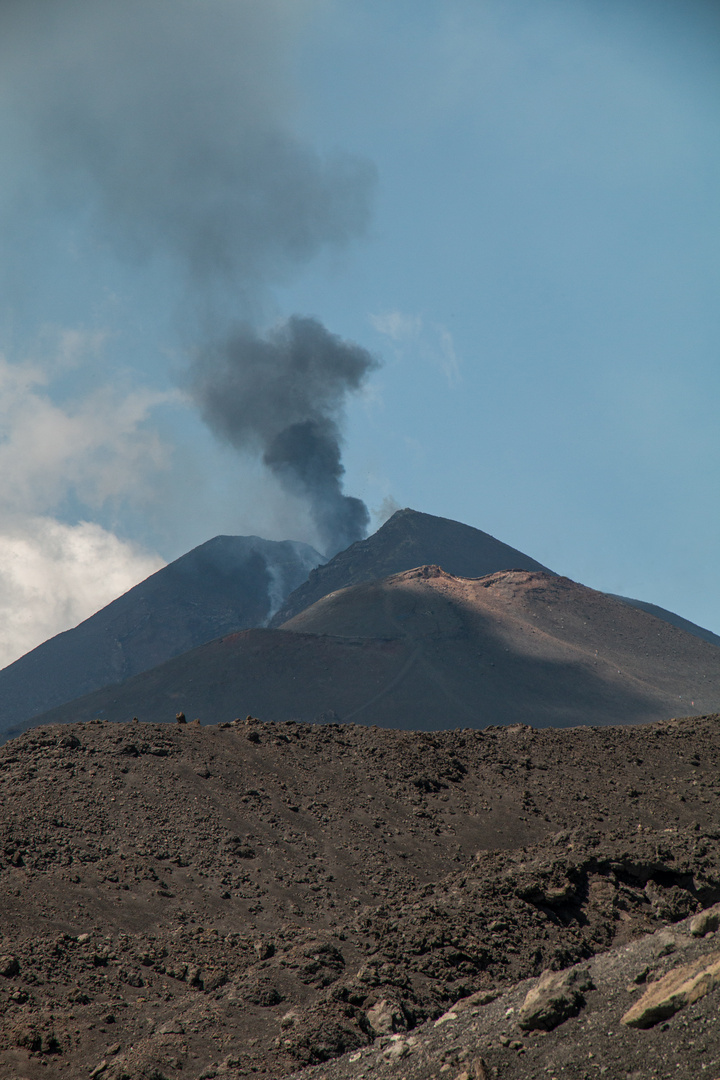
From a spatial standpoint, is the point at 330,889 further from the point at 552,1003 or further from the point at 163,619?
A: the point at 163,619

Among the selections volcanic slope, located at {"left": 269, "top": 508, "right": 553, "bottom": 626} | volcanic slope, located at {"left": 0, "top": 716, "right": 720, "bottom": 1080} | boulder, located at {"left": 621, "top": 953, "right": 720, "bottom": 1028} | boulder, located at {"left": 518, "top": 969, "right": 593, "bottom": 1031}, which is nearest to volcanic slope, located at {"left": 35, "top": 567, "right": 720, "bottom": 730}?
volcanic slope, located at {"left": 269, "top": 508, "right": 553, "bottom": 626}

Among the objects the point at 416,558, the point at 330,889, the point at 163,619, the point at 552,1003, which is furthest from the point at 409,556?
the point at 552,1003

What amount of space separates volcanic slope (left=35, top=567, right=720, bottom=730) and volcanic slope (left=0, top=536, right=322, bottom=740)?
2743 cm

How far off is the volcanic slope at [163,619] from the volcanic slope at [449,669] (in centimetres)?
2743

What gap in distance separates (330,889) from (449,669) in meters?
50.4

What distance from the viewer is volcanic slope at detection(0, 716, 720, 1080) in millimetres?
8203

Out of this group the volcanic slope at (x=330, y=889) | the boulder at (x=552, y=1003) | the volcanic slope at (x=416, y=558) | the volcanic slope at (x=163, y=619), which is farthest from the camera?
the volcanic slope at (x=416, y=558)

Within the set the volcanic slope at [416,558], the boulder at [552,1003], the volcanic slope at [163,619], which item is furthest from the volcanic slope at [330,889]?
the volcanic slope at [416,558]

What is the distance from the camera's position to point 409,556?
105438 millimetres

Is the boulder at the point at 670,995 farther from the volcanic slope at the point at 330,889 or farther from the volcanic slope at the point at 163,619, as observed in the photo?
the volcanic slope at the point at 163,619

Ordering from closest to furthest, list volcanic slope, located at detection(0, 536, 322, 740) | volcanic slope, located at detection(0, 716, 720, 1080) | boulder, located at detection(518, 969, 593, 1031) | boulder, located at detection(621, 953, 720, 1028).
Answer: boulder, located at detection(621, 953, 720, 1028) → boulder, located at detection(518, 969, 593, 1031) → volcanic slope, located at detection(0, 716, 720, 1080) → volcanic slope, located at detection(0, 536, 322, 740)

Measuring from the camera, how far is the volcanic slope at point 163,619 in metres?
92.5

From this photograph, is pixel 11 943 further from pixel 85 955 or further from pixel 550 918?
pixel 550 918

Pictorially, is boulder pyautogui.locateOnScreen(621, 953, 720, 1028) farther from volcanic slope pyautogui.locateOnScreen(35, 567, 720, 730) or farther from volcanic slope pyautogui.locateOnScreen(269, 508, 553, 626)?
volcanic slope pyautogui.locateOnScreen(269, 508, 553, 626)
